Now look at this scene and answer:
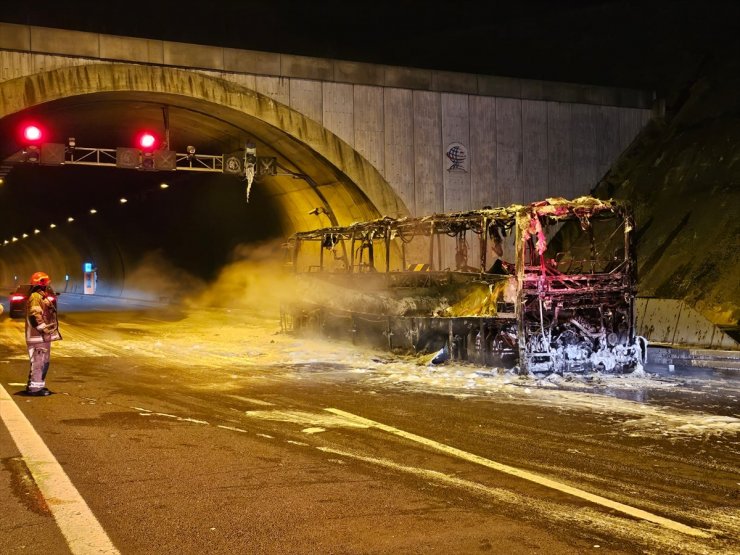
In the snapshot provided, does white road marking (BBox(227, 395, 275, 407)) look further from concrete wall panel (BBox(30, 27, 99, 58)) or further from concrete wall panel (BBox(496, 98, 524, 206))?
concrete wall panel (BBox(496, 98, 524, 206))

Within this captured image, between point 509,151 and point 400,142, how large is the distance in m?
4.60

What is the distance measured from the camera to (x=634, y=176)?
28.2 metres

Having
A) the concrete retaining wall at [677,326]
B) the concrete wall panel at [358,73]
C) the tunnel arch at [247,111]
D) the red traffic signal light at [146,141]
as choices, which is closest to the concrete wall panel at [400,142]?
the tunnel arch at [247,111]

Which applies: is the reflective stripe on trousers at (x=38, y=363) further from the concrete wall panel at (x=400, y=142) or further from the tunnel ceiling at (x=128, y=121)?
the concrete wall panel at (x=400, y=142)

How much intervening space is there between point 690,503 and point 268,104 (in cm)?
2055

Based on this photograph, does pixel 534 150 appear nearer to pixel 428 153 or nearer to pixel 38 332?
pixel 428 153

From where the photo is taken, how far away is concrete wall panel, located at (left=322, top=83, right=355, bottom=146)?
25297mm

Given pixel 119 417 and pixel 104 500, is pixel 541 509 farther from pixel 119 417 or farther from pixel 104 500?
pixel 119 417

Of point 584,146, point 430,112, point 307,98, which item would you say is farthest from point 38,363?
point 584,146

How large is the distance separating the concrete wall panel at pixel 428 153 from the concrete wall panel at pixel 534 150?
145 inches

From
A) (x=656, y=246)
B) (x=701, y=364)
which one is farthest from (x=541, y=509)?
(x=656, y=246)

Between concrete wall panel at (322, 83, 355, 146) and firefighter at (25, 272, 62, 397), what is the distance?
1540 centimetres

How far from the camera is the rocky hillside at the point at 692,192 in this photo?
19422mm

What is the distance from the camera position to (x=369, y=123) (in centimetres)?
2598
